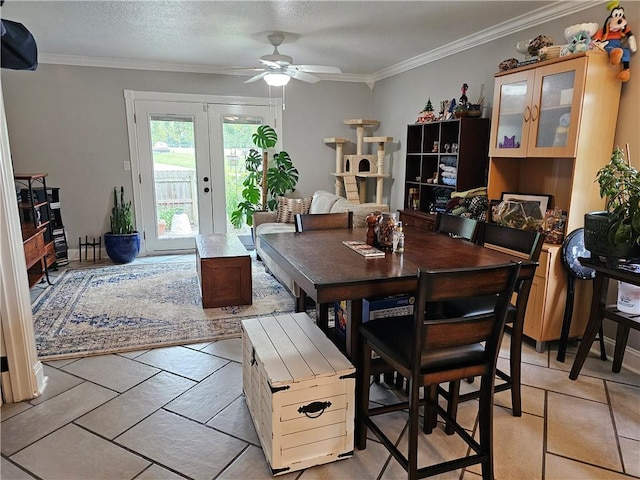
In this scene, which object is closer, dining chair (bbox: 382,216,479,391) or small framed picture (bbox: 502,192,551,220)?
dining chair (bbox: 382,216,479,391)

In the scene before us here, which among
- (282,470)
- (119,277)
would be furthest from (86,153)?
(282,470)

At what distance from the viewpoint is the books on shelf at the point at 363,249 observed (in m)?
2.12

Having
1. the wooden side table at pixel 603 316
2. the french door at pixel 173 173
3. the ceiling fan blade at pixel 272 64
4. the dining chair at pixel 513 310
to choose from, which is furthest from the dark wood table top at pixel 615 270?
the french door at pixel 173 173

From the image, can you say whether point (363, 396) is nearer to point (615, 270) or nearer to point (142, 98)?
point (615, 270)

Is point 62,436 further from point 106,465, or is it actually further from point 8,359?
point 8,359

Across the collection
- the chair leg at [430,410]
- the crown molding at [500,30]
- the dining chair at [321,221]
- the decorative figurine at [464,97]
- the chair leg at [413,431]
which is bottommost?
the chair leg at [430,410]

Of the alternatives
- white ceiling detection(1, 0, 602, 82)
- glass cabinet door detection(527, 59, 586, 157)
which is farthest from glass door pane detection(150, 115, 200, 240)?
glass cabinet door detection(527, 59, 586, 157)

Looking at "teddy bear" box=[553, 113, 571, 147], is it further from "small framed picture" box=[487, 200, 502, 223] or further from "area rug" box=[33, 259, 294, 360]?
"area rug" box=[33, 259, 294, 360]

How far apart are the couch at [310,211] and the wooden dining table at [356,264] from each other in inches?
65.1

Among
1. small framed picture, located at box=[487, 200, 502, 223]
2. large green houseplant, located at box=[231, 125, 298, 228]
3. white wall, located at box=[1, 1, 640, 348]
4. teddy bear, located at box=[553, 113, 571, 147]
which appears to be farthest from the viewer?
large green houseplant, located at box=[231, 125, 298, 228]

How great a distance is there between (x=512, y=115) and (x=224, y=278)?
2711mm

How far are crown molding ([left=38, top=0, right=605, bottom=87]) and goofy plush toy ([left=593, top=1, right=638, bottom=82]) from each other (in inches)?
12.1

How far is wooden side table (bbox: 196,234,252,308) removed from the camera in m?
3.74

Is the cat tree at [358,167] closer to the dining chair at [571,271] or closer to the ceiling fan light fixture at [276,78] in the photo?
the ceiling fan light fixture at [276,78]
